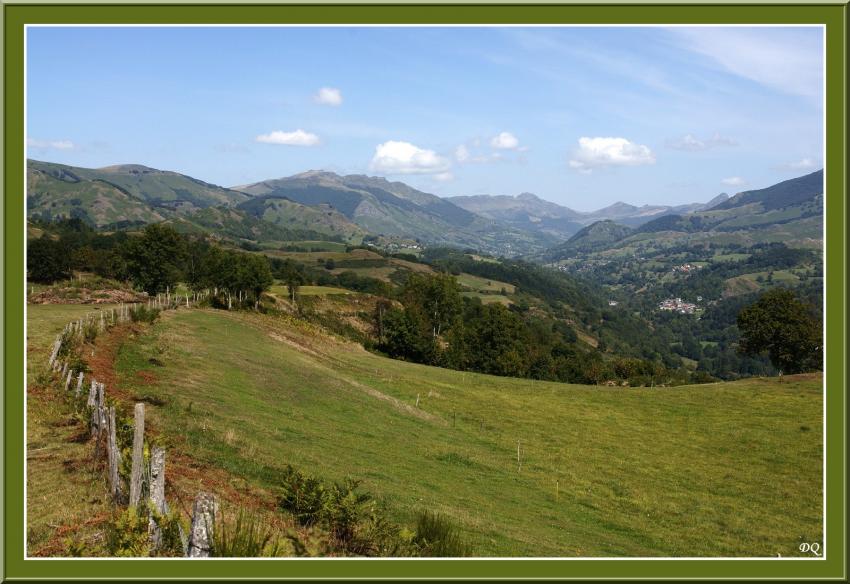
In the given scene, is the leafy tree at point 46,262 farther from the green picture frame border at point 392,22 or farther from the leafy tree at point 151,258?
the green picture frame border at point 392,22

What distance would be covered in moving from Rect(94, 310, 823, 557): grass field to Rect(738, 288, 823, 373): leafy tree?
356 inches

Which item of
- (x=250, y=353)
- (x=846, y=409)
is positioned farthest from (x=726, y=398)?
(x=846, y=409)

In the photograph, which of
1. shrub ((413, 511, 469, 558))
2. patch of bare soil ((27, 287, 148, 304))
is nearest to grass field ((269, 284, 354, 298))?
patch of bare soil ((27, 287, 148, 304))

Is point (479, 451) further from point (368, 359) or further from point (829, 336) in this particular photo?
point (368, 359)

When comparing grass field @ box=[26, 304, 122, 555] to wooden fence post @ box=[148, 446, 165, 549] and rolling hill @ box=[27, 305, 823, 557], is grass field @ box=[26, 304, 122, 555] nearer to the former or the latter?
rolling hill @ box=[27, 305, 823, 557]

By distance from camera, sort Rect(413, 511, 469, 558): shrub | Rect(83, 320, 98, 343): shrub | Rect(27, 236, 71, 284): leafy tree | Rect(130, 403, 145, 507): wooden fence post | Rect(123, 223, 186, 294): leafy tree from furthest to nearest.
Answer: Rect(27, 236, 71, 284): leafy tree, Rect(123, 223, 186, 294): leafy tree, Rect(83, 320, 98, 343): shrub, Rect(413, 511, 469, 558): shrub, Rect(130, 403, 145, 507): wooden fence post

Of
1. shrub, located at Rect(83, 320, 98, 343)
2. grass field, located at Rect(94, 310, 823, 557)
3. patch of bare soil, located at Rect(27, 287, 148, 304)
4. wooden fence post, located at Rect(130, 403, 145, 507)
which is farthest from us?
patch of bare soil, located at Rect(27, 287, 148, 304)

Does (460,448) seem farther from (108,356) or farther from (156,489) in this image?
(156,489)

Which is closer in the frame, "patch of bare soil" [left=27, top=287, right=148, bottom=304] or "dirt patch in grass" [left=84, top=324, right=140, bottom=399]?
"dirt patch in grass" [left=84, top=324, right=140, bottom=399]

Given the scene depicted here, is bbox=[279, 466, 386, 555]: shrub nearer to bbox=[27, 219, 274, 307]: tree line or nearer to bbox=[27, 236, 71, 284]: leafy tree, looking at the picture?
bbox=[27, 219, 274, 307]: tree line

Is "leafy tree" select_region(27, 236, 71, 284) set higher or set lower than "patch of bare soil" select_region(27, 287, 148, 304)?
higher

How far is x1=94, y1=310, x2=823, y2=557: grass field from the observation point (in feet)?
82.2

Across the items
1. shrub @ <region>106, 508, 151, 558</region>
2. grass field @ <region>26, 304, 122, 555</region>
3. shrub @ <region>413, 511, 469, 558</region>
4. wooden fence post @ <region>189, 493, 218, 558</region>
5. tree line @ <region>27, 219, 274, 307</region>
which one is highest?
tree line @ <region>27, 219, 274, 307</region>

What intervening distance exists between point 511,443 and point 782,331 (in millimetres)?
53337
